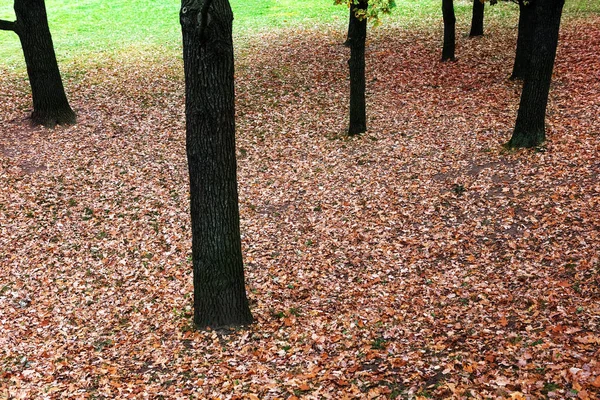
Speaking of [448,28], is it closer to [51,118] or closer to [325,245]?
[325,245]

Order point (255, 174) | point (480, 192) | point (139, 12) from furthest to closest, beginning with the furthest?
1. point (139, 12)
2. point (255, 174)
3. point (480, 192)

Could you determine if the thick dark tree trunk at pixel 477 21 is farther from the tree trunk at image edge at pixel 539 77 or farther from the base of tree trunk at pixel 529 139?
the base of tree trunk at pixel 529 139

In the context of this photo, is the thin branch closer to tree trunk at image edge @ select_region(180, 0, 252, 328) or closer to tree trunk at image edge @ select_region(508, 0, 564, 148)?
tree trunk at image edge @ select_region(180, 0, 252, 328)

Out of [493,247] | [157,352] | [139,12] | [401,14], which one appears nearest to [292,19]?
[401,14]

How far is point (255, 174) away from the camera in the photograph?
12.6 meters

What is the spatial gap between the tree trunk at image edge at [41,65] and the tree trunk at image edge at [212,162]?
9.51 m

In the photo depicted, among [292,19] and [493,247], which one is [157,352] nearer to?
[493,247]

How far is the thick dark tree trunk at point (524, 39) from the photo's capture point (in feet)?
47.8

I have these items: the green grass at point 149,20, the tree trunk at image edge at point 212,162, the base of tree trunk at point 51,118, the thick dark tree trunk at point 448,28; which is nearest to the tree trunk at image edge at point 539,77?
the thick dark tree trunk at point 448,28

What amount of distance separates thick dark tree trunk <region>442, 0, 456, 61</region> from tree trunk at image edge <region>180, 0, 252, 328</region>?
42.9 ft

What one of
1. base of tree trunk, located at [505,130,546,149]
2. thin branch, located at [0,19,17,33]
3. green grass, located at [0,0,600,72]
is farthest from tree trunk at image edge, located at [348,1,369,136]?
green grass, located at [0,0,600,72]

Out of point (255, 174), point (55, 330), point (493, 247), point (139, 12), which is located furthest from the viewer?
point (139, 12)

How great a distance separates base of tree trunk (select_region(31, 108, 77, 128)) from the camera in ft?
47.2

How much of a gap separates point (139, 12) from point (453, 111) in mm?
23165
